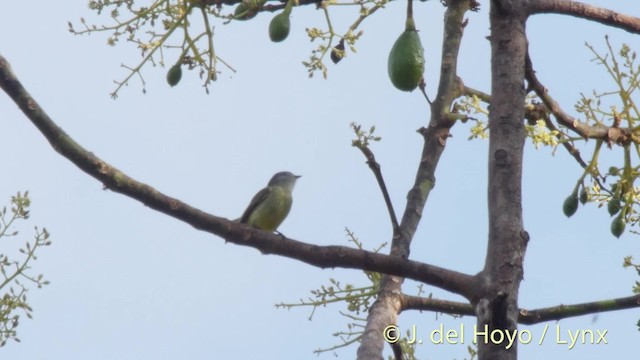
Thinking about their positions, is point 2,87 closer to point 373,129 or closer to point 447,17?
point 373,129

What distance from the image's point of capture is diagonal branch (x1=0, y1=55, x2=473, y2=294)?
3.03 m

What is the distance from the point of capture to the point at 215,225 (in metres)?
3.36

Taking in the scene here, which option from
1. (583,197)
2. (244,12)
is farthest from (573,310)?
(244,12)

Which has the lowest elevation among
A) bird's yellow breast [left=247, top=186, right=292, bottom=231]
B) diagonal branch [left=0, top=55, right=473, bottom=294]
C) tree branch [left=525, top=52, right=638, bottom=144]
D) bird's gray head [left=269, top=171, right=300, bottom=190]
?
diagonal branch [left=0, top=55, right=473, bottom=294]

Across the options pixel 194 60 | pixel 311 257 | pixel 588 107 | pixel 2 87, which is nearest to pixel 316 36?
pixel 194 60

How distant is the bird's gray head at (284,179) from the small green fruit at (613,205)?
4.21 meters

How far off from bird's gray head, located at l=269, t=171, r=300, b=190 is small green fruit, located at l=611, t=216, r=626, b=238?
4.20 meters

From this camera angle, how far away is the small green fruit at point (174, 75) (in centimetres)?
582

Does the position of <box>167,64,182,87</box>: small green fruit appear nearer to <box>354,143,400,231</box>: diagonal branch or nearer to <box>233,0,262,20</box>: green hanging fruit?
<box>233,0,262,20</box>: green hanging fruit

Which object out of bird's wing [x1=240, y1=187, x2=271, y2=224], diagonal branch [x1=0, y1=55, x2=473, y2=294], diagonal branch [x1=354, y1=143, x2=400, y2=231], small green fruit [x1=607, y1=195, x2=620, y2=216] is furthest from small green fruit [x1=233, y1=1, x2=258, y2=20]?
bird's wing [x1=240, y1=187, x2=271, y2=224]

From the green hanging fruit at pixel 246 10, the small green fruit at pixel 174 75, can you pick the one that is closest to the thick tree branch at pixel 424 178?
the green hanging fruit at pixel 246 10

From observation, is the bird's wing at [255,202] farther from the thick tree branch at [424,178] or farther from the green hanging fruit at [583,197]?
the green hanging fruit at [583,197]

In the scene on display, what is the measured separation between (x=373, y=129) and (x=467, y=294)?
1.06 meters

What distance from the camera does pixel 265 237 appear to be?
3408 millimetres
